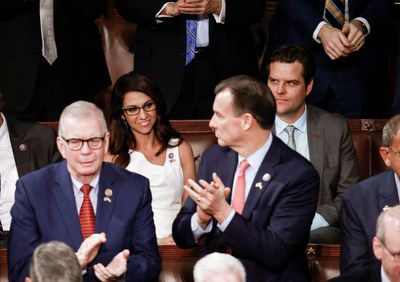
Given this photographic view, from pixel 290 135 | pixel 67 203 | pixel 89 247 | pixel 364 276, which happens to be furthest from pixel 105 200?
pixel 290 135

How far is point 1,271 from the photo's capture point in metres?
4.17

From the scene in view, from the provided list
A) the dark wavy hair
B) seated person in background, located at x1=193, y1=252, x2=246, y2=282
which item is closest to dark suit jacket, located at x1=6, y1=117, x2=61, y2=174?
the dark wavy hair

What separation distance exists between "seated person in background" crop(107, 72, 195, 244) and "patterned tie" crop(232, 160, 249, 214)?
894 millimetres

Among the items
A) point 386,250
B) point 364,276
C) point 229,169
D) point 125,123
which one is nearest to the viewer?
point 386,250

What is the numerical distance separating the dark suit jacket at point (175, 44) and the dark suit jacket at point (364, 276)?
6.17ft

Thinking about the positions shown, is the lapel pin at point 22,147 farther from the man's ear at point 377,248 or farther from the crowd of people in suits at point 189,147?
the man's ear at point 377,248

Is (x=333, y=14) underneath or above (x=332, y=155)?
above

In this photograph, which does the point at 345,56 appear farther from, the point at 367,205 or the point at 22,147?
the point at 22,147

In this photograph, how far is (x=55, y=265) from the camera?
308 cm

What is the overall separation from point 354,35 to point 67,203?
194cm

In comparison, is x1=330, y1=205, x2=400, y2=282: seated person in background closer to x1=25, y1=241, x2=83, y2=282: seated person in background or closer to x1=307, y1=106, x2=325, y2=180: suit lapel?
x1=25, y1=241, x2=83, y2=282: seated person in background

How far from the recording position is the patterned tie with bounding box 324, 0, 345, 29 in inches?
209

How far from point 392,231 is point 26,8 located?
2467 millimetres

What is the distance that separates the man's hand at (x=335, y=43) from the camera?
202 inches
